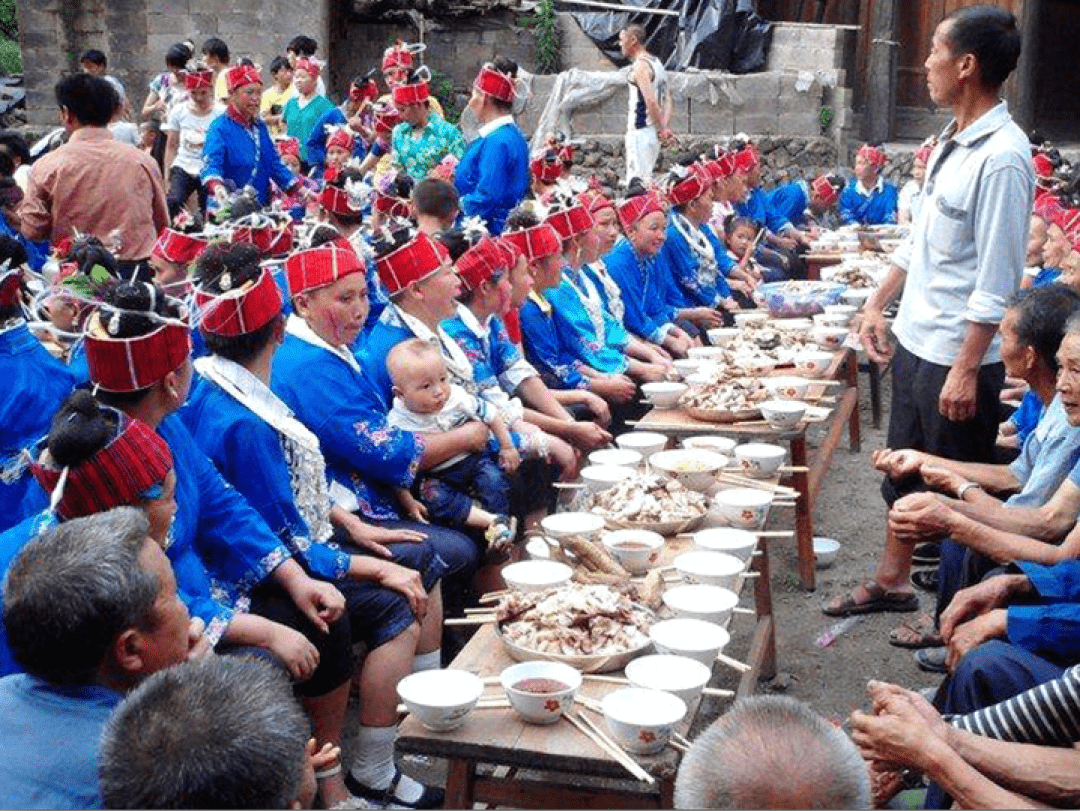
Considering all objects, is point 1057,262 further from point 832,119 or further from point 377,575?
point 832,119

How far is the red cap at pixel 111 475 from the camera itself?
2.66m

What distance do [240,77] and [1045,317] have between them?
20.4ft

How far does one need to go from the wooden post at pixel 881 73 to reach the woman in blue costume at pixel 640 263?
950 cm

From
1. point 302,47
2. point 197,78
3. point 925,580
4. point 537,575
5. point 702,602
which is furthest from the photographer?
point 302,47

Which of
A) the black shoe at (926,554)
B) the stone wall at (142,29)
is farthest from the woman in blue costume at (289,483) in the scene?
the stone wall at (142,29)

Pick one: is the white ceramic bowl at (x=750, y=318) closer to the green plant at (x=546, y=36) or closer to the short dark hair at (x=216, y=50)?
the short dark hair at (x=216, y=50)

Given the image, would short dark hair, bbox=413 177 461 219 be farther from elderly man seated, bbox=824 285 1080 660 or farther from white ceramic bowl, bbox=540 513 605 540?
elderly man seated, bbox=824 285 1080 660

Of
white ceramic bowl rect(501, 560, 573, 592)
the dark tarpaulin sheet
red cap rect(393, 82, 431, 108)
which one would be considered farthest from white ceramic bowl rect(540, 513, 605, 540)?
the dark tarpaulin sheet

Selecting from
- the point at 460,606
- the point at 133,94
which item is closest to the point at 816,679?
the point at 460,606

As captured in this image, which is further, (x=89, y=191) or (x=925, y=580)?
(x=89, y=191)

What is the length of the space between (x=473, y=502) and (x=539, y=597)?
1.42 metres

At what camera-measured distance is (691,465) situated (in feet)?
14.5

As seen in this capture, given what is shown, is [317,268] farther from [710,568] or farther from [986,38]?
[986,38]

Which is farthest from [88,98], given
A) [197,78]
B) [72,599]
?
[72,599]
